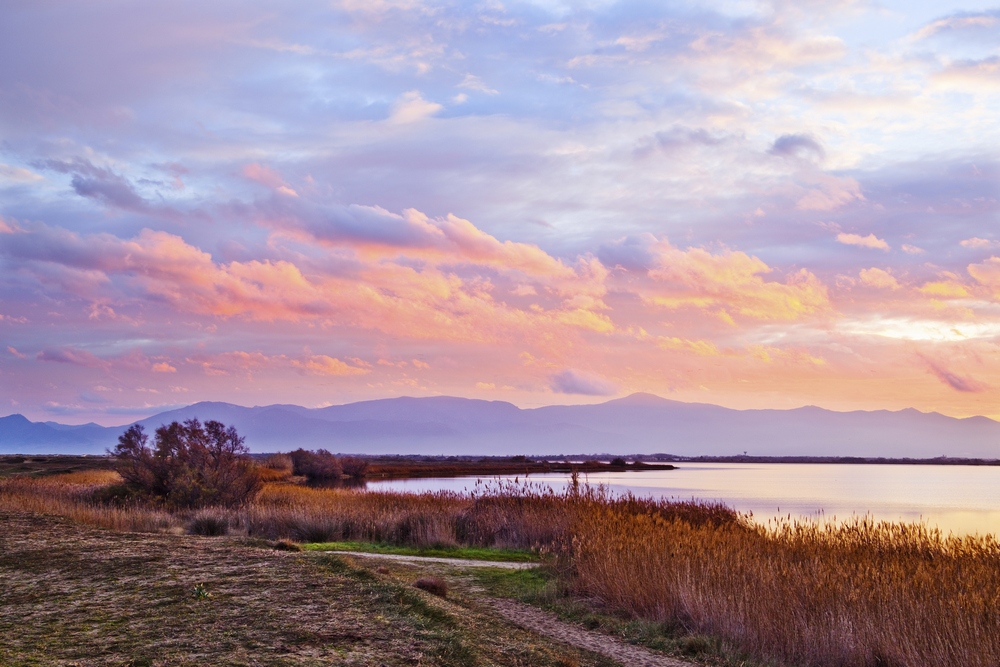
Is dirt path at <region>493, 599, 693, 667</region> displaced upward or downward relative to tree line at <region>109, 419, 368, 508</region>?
downward

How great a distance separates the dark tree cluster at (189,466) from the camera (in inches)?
1167

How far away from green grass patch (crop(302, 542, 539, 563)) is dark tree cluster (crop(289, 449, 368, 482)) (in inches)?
2066

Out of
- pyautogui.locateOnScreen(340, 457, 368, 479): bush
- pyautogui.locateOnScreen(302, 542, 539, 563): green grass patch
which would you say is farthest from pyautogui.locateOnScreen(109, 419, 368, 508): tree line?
pyautogui.locateOnScreen(340, 457, 368, 479): bush

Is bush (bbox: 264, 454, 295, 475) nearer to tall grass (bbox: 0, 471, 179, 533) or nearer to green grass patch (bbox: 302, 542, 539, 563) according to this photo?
tall grass (bbox: 0, 471, 179, 533)

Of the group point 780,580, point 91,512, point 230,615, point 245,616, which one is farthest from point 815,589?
point 91,512

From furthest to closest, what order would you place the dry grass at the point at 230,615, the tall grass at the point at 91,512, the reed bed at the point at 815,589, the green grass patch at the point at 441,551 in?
the tall grass at the point at 91,512 → the green grass patch at the point at 441,551 → the reed bed at the point at 815,589 → the dry grass at the point at 230,615

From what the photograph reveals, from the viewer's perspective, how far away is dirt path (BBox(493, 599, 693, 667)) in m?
10.4

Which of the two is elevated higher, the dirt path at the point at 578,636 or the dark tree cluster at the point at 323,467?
the dark tree cluster at the point at 323,467

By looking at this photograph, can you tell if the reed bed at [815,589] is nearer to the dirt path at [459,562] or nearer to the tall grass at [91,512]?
the dirt path at [459,562]

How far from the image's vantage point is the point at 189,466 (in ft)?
103

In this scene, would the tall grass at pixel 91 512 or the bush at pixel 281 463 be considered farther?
the bush at pixel 281 463

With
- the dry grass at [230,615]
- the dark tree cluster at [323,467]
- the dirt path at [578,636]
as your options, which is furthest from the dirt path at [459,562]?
the dark tree cluster at [323,467]

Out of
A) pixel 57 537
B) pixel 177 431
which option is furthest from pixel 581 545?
pixel 177 431

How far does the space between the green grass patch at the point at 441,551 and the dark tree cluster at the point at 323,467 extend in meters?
52.5
